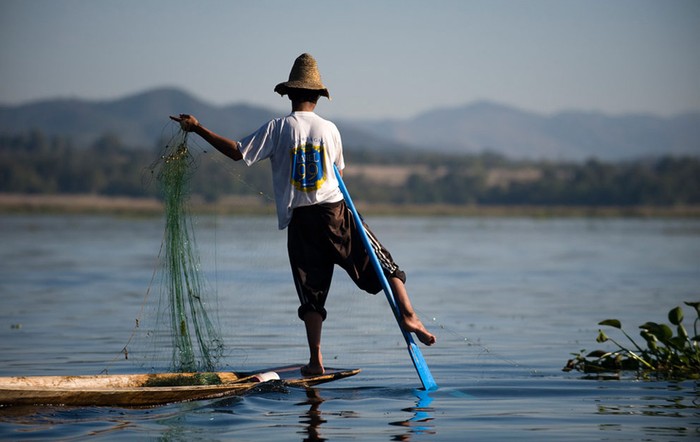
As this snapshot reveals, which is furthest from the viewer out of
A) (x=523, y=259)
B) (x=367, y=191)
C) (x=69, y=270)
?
(x=367, y=191)

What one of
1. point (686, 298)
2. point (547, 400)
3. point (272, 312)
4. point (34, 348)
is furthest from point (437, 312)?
point (547, 400)

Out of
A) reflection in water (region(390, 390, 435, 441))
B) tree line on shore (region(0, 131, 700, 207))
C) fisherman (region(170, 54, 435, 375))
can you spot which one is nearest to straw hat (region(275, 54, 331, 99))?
fisherman (region(170, 54, 435, 375))

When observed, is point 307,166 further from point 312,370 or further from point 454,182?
point 454,182

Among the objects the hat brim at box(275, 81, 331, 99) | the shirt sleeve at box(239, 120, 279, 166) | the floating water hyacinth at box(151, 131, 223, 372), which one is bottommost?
the floating water hyacinth at box(151, 131, 223, 372)

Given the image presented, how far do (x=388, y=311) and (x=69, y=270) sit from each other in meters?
9.69

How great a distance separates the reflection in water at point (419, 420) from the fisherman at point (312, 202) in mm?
426

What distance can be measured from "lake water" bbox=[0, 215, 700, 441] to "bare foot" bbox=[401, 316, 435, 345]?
1.44ft

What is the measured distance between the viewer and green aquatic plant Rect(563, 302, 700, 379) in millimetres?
8820

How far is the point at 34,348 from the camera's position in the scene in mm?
10508

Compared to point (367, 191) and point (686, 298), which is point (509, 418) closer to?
point (686, 298)

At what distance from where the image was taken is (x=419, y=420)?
6.82 metres

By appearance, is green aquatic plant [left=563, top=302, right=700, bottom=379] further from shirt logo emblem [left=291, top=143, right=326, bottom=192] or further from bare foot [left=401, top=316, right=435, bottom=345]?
shirt logo emblem [left=291, top=143, right=326, bottom=192]

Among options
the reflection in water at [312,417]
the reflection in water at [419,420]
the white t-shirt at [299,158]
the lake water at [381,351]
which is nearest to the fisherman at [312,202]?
the white t-shirt at [299,158]

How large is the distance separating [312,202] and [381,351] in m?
3.27
